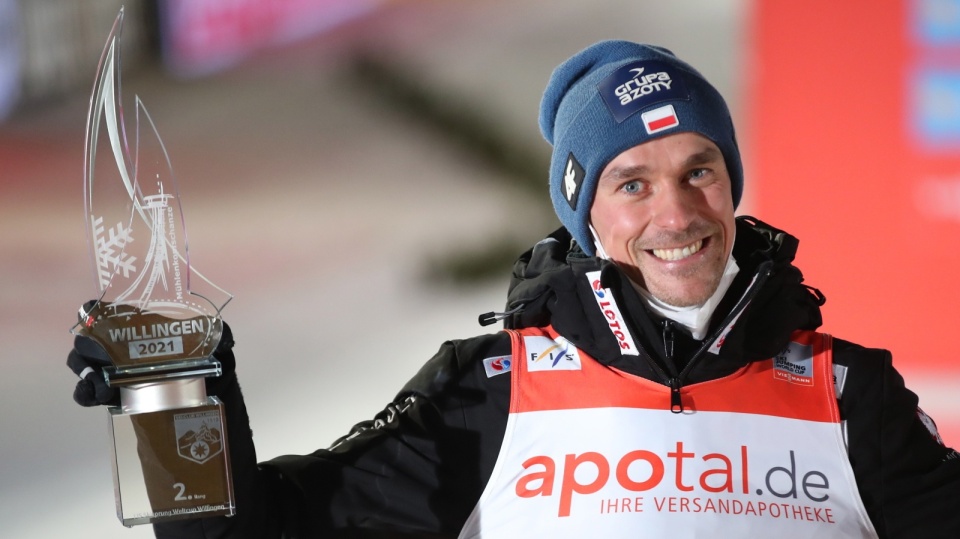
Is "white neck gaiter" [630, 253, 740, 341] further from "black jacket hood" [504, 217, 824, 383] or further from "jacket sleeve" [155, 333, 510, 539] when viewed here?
"jacket sleeve" [155, 333, 510, 539]

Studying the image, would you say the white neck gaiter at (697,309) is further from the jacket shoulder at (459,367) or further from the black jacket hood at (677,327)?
the jacket shoulder at (459,367)

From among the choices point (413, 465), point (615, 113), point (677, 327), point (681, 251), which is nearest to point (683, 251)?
point (681, 251)

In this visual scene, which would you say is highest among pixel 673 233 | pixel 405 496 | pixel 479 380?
pixel 673 233

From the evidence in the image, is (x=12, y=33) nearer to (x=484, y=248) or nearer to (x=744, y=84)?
(x=484, y=248)

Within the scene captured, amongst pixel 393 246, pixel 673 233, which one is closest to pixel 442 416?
pixel 673 233

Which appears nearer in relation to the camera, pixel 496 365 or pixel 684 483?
pixel 684 483

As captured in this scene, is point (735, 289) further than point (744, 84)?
No

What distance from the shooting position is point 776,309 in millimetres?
1511

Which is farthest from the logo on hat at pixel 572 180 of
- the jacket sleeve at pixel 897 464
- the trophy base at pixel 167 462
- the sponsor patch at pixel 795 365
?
the trophy base at pixel 167 462

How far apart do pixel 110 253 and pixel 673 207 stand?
0.73 meters

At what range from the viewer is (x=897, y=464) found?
1.42 metres

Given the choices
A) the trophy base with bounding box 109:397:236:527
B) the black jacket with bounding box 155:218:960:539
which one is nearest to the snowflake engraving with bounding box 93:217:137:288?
the trophy base with bounding box 109:397:236:527

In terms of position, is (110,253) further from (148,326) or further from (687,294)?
(687,294)

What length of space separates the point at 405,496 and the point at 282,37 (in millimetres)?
1730
